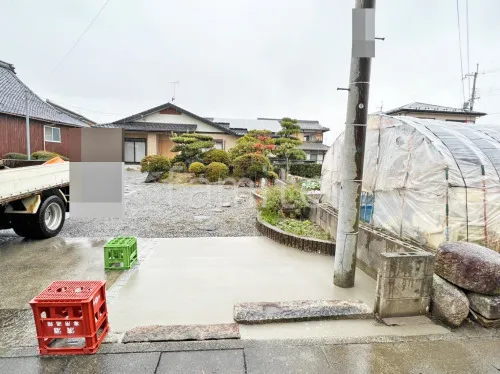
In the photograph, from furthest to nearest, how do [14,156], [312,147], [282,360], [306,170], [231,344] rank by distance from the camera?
1. [312,147]
2. [306,170]
3. [14,156]
4. [231,344]
5. [282,360]

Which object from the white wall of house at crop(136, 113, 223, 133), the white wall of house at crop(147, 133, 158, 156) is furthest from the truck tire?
the white wall of house at crop(136, 113, 223, 133)

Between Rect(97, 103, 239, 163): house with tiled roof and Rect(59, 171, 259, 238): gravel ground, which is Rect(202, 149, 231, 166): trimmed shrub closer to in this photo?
Rect(59, 171, 259, 238): gravel ground

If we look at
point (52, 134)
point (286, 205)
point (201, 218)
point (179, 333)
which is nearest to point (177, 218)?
point (201, 218)

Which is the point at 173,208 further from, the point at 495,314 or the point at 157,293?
the point at 495,314

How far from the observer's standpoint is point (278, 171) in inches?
661

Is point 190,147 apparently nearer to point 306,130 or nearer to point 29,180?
point 29,180

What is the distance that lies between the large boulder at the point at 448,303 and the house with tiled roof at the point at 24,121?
18063mm

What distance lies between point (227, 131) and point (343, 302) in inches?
765

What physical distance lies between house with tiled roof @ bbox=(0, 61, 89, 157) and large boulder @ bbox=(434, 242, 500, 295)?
18.1m

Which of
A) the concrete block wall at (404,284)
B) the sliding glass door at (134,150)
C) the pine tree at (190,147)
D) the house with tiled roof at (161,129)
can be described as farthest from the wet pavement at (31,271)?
the sliding glass door at (134,150)

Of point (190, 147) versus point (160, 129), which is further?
point (160, 129)

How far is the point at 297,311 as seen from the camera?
2951mm

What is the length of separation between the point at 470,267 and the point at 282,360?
2.11 metres

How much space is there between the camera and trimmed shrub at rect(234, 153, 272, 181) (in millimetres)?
14539
